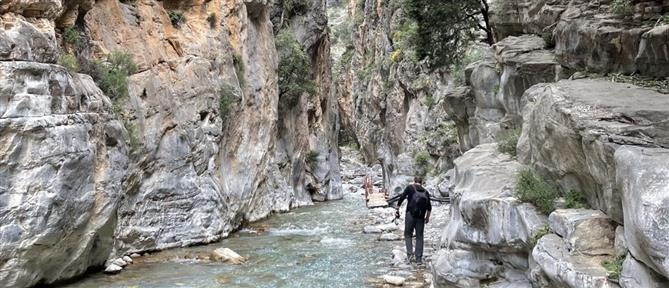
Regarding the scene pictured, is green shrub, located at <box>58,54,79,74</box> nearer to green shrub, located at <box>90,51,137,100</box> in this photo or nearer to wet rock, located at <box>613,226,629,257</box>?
green shrub, located at <box>90,51,137,100</box>

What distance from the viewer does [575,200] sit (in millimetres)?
7012

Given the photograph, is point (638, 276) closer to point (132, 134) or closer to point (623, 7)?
point (623, 7)

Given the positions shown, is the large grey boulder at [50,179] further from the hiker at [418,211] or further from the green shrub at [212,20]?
the green shrub at [212,20]

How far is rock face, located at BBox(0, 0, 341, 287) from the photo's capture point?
9.42 m

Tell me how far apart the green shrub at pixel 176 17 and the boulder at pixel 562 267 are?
50.7 ft

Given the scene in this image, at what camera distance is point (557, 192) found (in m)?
7.44

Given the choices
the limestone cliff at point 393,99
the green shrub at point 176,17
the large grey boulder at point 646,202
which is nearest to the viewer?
the large grey boulder at point 646,202

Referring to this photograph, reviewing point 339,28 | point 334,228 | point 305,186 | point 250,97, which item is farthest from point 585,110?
point 339,28

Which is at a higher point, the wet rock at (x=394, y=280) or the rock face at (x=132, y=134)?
the rock face at (x=132, y=134)

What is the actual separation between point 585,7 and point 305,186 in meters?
27.5

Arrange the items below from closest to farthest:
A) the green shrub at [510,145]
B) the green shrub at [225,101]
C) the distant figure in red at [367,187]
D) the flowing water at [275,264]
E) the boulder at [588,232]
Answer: the boulder at [588,232], the green shrub at [510,145], the flowing water at [275,264], the green shrub at [225,101], the distant figure in red at [367,187]

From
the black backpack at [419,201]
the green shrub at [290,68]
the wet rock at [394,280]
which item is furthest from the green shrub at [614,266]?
the green shrub at [290,68]

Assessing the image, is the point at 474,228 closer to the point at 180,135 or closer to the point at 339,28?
the point at 180,135

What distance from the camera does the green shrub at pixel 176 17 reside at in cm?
1878
